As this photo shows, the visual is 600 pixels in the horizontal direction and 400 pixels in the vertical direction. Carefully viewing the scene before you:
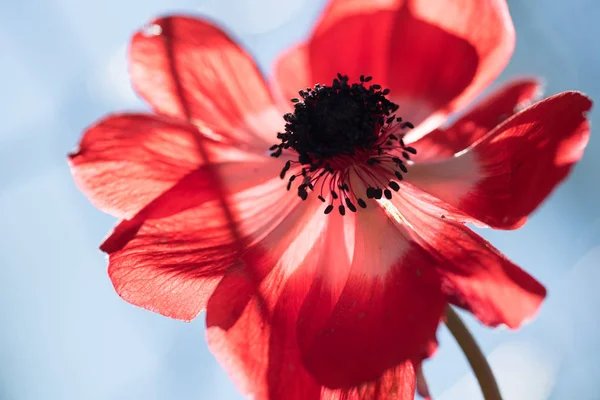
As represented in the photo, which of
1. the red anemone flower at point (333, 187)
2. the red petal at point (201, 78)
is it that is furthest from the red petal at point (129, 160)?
→ the red petal at point (201, 78)

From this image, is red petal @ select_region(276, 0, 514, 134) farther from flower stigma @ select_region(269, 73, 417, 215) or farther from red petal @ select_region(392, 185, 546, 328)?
red petal @ select_region(392, 185, 546, 328)

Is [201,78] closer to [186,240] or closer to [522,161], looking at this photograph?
[186,240]

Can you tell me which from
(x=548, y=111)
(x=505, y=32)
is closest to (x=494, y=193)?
(x=548, y=111)

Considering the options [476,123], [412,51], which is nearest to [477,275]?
[476,123]

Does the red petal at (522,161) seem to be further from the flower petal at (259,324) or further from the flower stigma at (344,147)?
the flower petal at (259,324)

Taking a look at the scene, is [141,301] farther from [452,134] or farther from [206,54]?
[452,134]

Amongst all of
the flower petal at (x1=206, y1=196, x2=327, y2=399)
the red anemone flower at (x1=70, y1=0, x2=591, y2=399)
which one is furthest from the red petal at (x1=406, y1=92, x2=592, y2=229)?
the flower petal at (x1=206, y1=196, x2=327, y2=399)

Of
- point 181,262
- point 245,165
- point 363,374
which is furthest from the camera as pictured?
point 245,165

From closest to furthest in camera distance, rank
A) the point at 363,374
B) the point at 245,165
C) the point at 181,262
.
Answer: the point at 363,374, the point at 181,262, the point at 245,165
